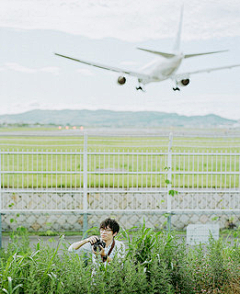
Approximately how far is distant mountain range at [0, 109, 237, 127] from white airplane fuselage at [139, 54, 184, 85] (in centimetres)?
797

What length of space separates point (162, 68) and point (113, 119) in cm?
1114

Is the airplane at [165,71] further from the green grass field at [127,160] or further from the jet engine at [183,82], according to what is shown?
the green grass field at [127,160]

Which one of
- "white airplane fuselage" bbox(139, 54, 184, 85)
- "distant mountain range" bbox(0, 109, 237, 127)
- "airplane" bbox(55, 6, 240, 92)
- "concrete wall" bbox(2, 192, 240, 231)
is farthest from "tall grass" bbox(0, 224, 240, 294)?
"distant mountain range" bbox(0, 109, 237, 127)

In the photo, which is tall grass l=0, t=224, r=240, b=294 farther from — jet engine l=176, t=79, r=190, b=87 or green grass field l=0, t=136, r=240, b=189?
jet engine l=176, t=79, r=190, b=87

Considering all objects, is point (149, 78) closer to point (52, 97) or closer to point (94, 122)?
point (52, 97)

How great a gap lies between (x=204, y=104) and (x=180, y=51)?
260 inches

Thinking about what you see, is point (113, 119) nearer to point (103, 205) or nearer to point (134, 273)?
point (103, 205)

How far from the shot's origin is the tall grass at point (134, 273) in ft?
5.30

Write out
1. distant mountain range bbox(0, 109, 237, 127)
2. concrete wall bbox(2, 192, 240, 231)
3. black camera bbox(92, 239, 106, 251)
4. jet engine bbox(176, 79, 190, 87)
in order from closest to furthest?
black camera bbox(92, 239, 106, 251)
concrete wall bbox(2, 192, 240, 231)
jet engine bbox(176, 79, 190, 87)
distant mountain range bbox(0, 109, 237, 127)

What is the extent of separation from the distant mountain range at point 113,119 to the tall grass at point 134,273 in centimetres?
1167

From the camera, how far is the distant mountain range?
49.3 feet

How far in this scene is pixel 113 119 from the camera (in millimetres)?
16578

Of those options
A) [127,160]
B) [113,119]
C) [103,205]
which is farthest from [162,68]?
[113,119]

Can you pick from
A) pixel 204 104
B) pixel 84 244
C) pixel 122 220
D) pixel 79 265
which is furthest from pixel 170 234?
pixel 204 104
